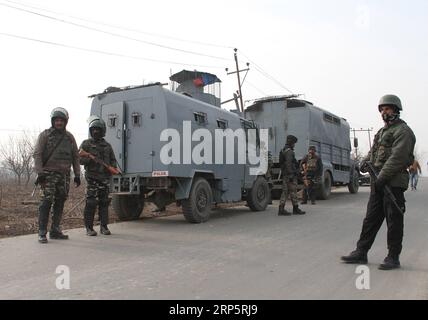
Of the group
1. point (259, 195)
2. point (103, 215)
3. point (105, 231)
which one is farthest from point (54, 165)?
point (259, 195)

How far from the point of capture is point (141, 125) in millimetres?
9148

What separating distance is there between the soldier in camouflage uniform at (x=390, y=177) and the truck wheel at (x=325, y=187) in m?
10.7

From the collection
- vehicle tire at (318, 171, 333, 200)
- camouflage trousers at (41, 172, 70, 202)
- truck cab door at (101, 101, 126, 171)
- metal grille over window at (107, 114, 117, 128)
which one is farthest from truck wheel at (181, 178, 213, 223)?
vehicle tire at (318, 171, 333, 200)

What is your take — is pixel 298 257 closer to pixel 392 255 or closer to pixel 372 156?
pixel 392 255

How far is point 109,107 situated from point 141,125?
938 millimetres

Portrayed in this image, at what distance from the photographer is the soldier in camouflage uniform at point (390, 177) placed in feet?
16.8

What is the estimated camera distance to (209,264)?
549cm

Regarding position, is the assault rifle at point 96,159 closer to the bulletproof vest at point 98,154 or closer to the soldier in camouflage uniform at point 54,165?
the bulletproof vest at point 98,154

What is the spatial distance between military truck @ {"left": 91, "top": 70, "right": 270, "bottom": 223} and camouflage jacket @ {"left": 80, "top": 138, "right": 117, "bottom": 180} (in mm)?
1100

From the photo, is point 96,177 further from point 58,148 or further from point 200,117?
point 200,117

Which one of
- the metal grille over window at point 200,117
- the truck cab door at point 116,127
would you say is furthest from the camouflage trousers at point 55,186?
the metal grille over window at point 200,117

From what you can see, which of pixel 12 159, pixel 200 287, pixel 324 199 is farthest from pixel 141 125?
pixel 12 159

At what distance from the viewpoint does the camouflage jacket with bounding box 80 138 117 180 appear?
7.86 m

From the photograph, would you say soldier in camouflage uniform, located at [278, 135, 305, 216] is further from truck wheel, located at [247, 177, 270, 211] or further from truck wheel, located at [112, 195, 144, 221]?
truck wheel, located at [112, 195, 144, 221]
